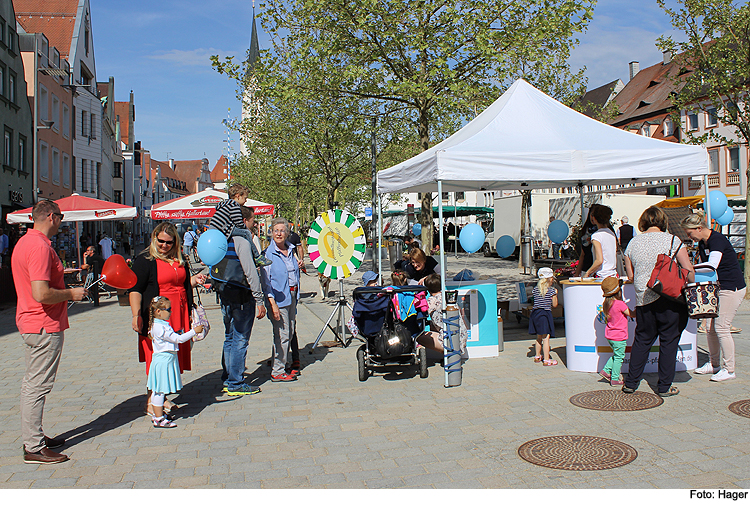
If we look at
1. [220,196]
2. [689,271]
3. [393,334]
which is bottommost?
[393,334]

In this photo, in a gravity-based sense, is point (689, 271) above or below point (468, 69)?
below

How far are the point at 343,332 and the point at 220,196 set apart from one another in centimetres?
1002

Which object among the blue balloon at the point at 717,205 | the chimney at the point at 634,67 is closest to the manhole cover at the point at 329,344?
the blue balloon at the point at 717,205

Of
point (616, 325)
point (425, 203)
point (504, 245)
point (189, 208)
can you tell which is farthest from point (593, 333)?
point (189, 208)

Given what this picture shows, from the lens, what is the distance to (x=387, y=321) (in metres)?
6.92

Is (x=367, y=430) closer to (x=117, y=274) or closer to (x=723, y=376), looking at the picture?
(x=117, y=274)

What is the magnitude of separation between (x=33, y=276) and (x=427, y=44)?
437 inches

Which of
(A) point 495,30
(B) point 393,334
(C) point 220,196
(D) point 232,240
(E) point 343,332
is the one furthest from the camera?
(C) point 220,196

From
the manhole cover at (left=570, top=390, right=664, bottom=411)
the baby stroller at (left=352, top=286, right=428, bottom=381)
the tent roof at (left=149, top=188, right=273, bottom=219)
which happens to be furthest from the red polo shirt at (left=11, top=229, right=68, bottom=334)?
the tent roof at (left=149, top=188, right=273, bottom=219)

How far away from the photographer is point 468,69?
14578mm

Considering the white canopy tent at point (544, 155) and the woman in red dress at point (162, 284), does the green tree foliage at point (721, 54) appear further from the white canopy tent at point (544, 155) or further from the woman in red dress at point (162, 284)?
the woman in red dress at point (162, 284)

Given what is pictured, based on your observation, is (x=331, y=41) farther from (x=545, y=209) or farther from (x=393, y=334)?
(x=545, y=209)
